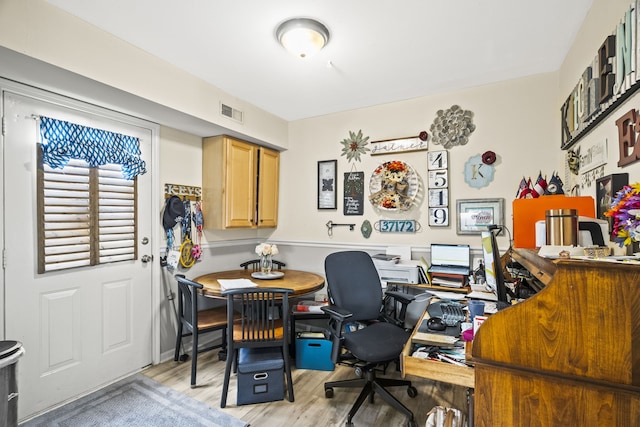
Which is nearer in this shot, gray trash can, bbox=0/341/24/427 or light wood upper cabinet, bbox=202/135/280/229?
gray trash can, bbox=0/341/24/427

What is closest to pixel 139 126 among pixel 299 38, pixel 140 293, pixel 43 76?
pixel 43 76

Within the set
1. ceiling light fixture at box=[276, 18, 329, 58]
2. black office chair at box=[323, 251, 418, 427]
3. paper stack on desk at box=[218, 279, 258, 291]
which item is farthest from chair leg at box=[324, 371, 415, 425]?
ceiling light fixture at box=[276, 18, 329, 58]

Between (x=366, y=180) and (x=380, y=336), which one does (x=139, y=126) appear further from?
(x=380, y=336)

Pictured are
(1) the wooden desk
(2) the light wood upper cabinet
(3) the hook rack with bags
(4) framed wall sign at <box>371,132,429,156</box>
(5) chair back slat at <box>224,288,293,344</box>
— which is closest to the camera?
(1) the wooden desk

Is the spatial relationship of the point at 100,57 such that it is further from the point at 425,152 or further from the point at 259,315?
the point at 425,152

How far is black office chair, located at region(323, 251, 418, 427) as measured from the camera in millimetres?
2049

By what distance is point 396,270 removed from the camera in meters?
2.95

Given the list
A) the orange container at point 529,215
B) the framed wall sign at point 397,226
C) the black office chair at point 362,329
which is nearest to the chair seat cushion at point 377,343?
the black office chair at point 362,329

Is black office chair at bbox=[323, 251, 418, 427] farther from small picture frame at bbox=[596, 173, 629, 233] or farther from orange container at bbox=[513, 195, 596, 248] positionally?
small picture frame at bbox=[596, 173, 629, 233]

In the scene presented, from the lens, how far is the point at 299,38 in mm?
2020

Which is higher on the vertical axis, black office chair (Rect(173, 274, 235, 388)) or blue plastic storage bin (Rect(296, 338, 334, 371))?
black office chair (Rect(173, 274, 235, 388))

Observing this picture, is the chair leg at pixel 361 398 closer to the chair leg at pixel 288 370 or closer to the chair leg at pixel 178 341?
the chair leg at pixel 288 370

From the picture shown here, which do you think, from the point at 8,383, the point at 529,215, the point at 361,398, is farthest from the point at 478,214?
the point at 8,383

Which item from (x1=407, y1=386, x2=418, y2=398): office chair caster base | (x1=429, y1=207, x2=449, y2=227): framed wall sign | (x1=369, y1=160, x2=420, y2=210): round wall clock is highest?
(x1=369, y1=160, x2=420, y2=210): round wall clock
